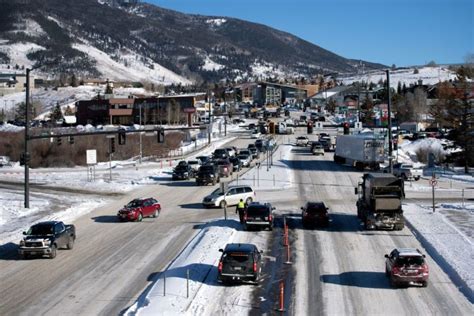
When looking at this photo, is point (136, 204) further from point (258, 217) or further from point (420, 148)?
point (420, 148)

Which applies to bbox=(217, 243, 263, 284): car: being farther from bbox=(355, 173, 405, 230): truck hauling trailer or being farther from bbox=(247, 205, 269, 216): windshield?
bbox=(355, 173, 405, 230): truck hauling trailer

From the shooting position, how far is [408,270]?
82.6 ft

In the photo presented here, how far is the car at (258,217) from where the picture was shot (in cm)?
3716

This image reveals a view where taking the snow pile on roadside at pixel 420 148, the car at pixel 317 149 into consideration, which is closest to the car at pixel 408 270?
the car at pixel 317 149

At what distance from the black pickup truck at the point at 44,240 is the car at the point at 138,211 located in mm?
8748

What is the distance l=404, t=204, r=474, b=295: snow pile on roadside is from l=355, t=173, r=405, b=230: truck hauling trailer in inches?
54.9

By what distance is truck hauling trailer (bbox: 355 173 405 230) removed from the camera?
37.1 m

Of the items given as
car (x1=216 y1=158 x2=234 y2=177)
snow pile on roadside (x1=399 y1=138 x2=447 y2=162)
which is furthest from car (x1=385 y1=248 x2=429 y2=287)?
snow pile on roadside (x1=399 y1=138 x2=447 y2=162)

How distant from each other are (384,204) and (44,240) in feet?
59.5

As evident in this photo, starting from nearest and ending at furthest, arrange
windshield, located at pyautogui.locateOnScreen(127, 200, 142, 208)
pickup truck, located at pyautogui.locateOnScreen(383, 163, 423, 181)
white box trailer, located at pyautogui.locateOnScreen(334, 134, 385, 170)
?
1. windshield, located at pyautogui.locateOnScreen(127, 200, 142, 208)
2. pickup truck, located at pyautogui.locateOnScreen(383, 163, 423, 181)
3. white box trailer, located at pyautogui.locateOnScreen(334, 134, 385, 170)

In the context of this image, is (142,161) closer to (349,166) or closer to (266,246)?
(349,166)

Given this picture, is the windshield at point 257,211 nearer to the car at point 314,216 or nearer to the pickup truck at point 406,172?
the car at point 314,216

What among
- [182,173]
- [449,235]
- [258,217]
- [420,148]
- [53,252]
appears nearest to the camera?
[53,252]

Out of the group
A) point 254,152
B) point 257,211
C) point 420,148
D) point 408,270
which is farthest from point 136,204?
point 420,148
